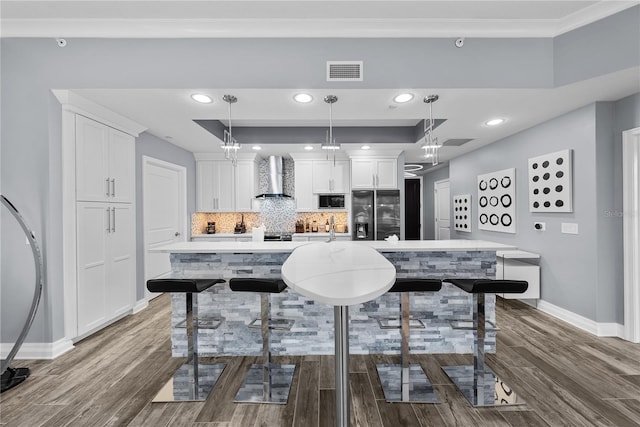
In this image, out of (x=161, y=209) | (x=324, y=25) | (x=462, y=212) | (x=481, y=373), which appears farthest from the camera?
(x=462, y=212)

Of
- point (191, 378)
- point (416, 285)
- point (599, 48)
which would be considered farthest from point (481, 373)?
point (599, 48)

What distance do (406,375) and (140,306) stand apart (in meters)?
3.55

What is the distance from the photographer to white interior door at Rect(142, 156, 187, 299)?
417 centimetres

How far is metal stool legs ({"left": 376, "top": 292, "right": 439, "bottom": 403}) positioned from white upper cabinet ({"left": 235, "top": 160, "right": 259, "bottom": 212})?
4018 mm

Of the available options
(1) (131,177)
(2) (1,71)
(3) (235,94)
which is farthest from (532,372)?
(2) (1,71)

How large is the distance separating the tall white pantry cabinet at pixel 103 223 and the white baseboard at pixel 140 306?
10 centimetres

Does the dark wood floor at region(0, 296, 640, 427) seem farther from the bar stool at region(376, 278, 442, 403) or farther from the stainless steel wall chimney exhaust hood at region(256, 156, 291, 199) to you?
the stainless steel wall chimney exhaust hood at region(256, 156, 291, 199)

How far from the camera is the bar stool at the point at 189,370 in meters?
2.12

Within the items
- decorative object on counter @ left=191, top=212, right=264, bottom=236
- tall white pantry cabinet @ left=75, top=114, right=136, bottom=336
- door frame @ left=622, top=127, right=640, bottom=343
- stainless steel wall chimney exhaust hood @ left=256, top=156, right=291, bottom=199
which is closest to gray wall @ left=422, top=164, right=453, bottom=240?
stainless steel wall chimney exhaust hood @ left=256, top=156, right=291, bottom=199

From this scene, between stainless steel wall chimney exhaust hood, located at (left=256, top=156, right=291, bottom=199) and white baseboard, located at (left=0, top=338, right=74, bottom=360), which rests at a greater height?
stainless steel wall chimney exhaust hood, located at (left=256, top=156, right=291, bottom=199)

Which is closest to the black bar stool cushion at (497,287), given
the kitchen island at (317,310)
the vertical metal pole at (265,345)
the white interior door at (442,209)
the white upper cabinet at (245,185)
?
the kitchen island at (317,310)

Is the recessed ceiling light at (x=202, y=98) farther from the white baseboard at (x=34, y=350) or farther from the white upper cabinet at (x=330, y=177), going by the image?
the white upper cabinet at (x=330, y=177)

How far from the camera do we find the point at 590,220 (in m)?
3.18

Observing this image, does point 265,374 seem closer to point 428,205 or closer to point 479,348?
point 479,348
